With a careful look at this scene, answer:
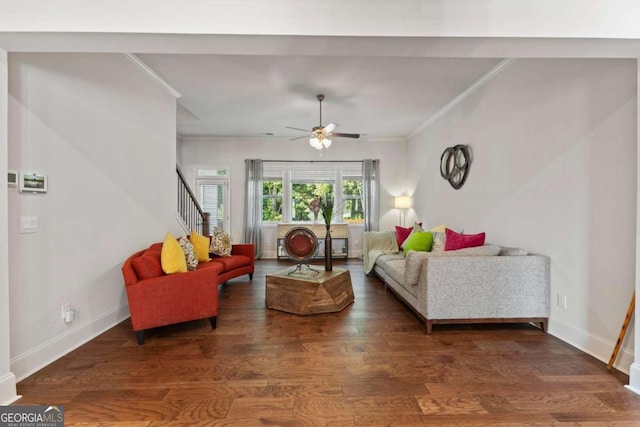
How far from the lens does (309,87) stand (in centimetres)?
405

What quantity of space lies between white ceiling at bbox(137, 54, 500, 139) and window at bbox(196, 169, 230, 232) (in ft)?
4.11

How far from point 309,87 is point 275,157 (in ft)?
10.1

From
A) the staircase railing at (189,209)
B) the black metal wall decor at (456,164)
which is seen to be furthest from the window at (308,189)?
the black metal wall decor at (456,164)

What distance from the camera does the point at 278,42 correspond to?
5.61ft

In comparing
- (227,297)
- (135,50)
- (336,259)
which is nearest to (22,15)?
(135,50)

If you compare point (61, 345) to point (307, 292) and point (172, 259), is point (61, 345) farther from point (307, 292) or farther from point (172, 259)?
point (307, 292)

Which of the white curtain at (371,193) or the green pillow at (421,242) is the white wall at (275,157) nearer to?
the white curtain at (371,193)

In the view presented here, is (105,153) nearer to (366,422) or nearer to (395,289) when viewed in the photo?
(366,422)

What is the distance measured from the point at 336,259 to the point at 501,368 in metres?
4.70

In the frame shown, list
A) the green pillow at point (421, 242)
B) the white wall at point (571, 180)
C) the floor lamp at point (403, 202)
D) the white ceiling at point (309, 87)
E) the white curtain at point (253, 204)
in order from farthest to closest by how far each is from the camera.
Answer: the white curtain at point (253, 204), the floor lamp at point (403, 202), the green pillow at point (421, 242), the white ceiling at point (309, 87), the white wall at point (571, 180)

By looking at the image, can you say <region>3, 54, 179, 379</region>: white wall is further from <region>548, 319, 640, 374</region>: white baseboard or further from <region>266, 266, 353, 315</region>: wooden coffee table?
<region>548, 319, 640, 374</region>: white baseboard

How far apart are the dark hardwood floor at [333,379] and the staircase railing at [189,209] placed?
244 centimetres

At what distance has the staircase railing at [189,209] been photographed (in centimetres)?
493

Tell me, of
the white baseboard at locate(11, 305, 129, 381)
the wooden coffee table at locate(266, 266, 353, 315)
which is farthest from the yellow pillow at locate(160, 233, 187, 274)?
the wooden coffee table at locate(266, 266, 353, 315)
